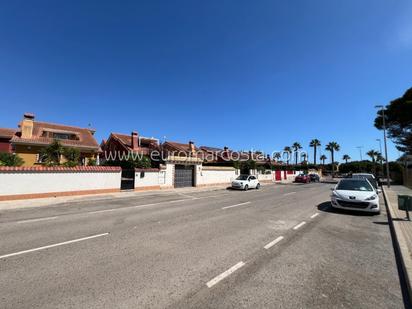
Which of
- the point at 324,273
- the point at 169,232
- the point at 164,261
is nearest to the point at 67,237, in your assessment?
the point at 169,232

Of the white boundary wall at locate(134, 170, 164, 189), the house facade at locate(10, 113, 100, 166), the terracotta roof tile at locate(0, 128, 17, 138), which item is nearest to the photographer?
the white boundary wall at locate(134, 170, 164, 189)

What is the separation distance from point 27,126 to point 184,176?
17.6 meters

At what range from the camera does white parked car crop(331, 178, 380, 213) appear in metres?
9.42

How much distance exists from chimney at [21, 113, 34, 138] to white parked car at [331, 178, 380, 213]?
2853 centimetres

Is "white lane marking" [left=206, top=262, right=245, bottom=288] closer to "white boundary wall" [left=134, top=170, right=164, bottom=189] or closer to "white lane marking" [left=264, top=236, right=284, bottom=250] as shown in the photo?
"white lane marking" [left=264, top=236, right=284, bottom=250]

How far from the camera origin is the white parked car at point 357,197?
371 inches

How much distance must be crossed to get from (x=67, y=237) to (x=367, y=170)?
10216 cm

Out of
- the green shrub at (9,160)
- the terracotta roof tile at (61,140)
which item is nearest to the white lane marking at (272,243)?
the green shrub at (9,160)

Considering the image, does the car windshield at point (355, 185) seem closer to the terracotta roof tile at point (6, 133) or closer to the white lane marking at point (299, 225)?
the white lane marking at point (299, 225)

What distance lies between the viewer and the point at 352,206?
9625 mm

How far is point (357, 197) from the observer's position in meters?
9.52

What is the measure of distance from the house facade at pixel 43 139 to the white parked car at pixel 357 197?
2082 cm

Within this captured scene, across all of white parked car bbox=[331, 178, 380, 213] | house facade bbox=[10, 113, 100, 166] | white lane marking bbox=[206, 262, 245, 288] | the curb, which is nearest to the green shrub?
house facade bbox=[10, 113, 100, 166]

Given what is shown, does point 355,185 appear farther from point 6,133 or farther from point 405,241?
point 6,133
